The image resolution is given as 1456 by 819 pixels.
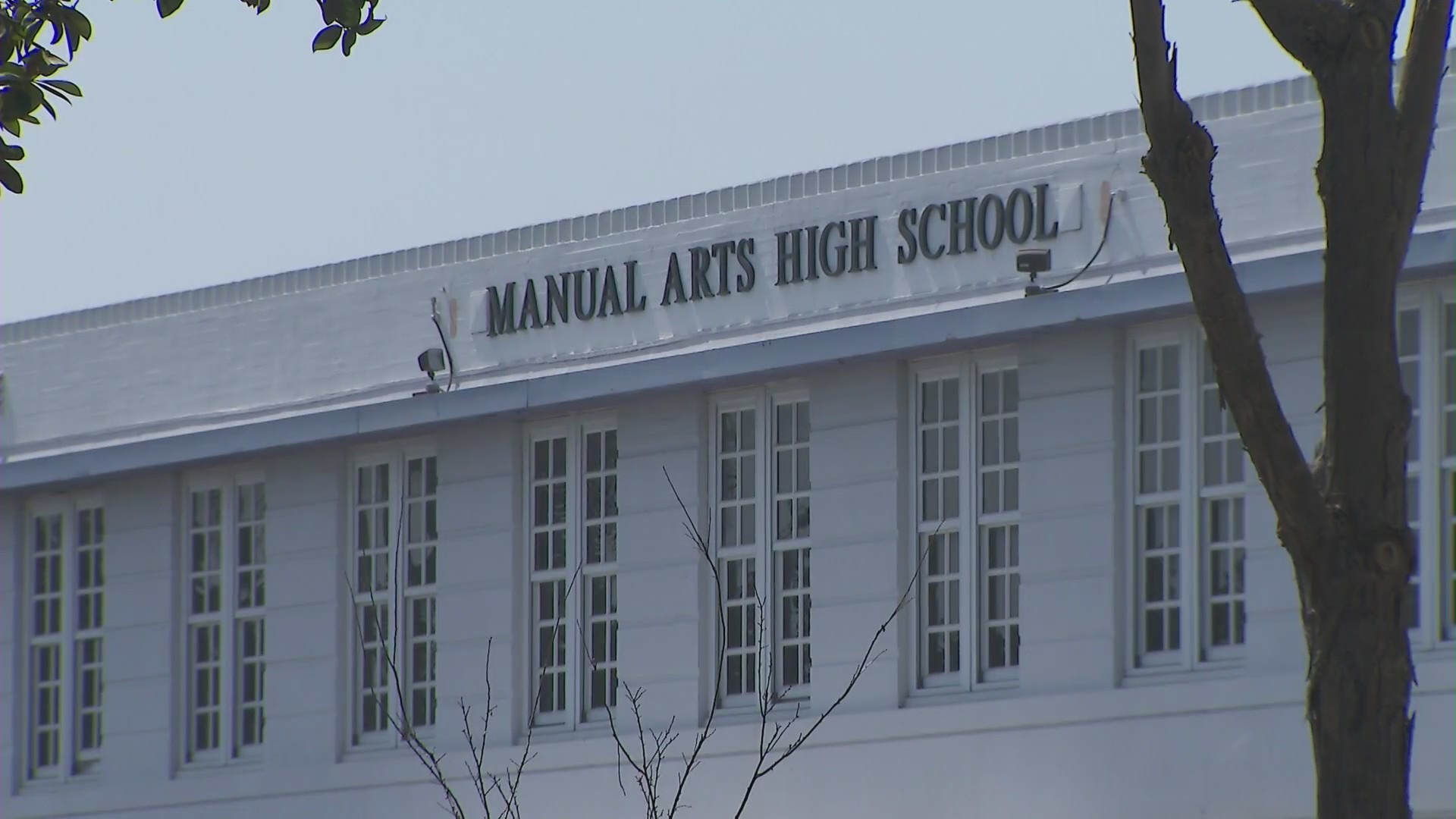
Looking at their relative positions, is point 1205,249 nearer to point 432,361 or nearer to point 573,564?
point 573,564

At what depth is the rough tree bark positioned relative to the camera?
19.4ft

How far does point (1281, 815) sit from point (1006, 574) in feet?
8.99

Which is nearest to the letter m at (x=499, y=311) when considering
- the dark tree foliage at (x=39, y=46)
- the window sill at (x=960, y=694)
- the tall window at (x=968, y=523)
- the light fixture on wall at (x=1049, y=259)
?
the tall window at (x=968, y=523)

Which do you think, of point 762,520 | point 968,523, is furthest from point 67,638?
point 968,523

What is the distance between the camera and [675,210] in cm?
1883

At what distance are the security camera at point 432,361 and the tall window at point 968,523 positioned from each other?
4.58 meters

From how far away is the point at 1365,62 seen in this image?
6.11 meters

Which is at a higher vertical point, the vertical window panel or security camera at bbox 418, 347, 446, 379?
security camera at bbox 418, 347, 446, 379

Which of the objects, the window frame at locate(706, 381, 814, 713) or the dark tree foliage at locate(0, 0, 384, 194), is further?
the window frame at locate(706, 381, 814, 713)

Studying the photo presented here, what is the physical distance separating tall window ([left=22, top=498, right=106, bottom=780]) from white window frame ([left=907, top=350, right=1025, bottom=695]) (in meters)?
8.84

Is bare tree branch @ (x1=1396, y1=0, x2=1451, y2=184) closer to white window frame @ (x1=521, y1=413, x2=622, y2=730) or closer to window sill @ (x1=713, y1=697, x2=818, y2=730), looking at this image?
window sill @ (x1=713, y1=697, x2=818, y2=730)

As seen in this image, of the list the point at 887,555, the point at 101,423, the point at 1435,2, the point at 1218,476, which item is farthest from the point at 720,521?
the point at 1435,2

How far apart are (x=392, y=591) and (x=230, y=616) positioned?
219 centimetres

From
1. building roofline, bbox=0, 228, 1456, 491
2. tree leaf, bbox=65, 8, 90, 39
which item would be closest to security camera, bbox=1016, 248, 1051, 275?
building roofline, bbox=0, 228, 1456, 491
